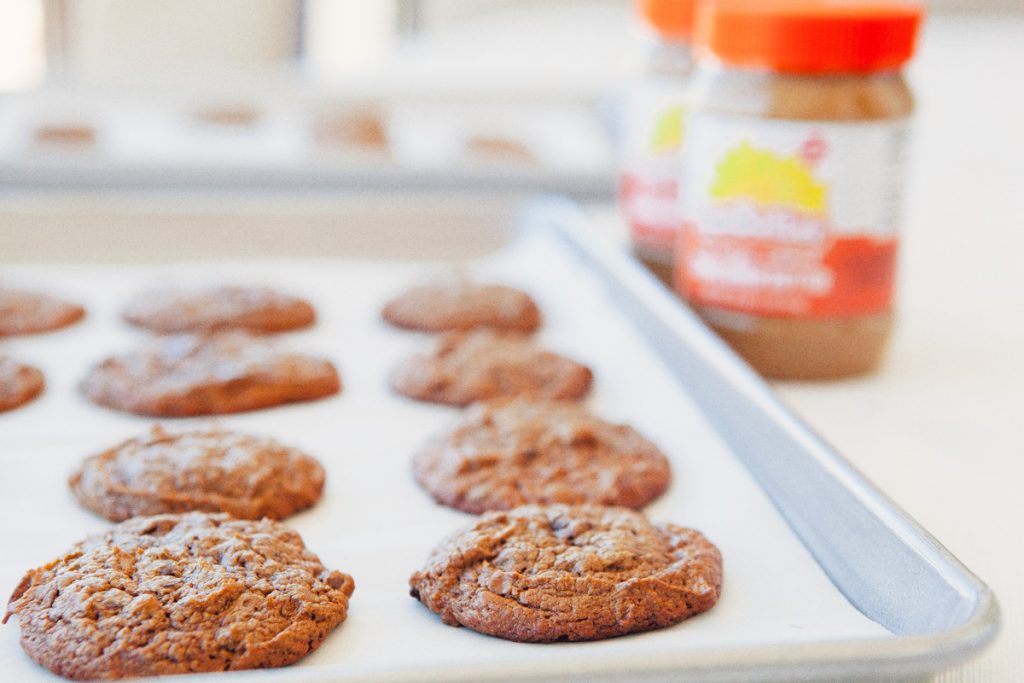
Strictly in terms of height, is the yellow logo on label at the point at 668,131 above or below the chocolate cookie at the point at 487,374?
above

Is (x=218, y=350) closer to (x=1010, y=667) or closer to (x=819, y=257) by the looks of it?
(x=819, y=257)

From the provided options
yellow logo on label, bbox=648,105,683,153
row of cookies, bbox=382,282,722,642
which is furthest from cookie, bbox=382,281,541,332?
yellow logo on label, bbox=648,105,683,153

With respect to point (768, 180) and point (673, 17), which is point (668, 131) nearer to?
point (673, 17)

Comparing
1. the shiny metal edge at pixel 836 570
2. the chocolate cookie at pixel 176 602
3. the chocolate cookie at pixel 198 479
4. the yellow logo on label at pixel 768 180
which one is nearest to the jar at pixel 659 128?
the shiny metal edge at pixel 836 570

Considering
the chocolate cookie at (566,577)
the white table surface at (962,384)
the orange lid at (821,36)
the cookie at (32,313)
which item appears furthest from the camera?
the cookie at (32,313)

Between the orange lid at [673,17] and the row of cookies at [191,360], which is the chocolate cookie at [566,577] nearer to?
the row of cookies at [191,360]
